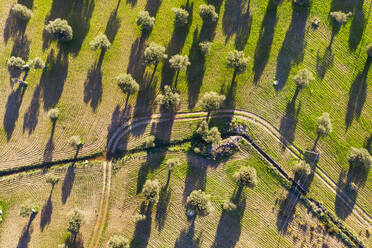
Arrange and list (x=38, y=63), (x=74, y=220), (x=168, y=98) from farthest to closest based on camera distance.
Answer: (x=38, y=63)
(x=168, y=98)
(x=74, y=220)

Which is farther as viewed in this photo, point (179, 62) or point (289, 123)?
point (289, 123)

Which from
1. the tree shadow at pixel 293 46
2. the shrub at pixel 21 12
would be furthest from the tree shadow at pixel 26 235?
the tree shadow at pixel 293 46

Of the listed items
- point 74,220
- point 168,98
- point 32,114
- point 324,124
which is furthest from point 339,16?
point 32,114

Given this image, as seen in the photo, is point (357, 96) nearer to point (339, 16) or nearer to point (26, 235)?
point (339, 16)

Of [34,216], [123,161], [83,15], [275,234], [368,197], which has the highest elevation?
[83,15]

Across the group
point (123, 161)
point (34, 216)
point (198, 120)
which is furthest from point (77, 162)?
point (198, 120)

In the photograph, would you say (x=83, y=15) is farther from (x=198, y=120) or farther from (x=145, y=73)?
(x=198, y=120)
